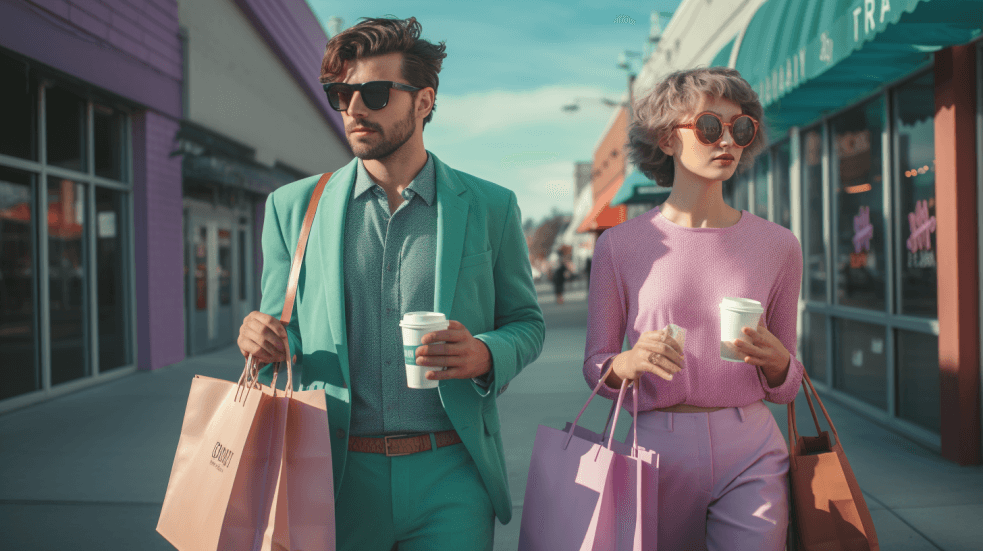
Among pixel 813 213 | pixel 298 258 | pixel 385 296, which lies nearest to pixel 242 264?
pixel 813 213

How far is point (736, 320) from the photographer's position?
69.1 inches

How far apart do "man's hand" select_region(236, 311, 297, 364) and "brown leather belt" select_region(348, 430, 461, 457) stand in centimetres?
31

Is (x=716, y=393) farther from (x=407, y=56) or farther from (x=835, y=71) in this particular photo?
(x=835, y=71)

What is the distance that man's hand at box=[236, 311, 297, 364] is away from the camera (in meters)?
1.73

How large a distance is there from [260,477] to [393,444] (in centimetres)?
34

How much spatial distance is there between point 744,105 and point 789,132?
6.78 m

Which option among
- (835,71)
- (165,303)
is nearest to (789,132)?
(835,71)

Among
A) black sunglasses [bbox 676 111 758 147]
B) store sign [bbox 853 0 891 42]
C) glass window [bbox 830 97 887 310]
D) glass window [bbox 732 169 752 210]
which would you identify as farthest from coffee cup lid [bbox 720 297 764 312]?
glass window [bbox 732 169 752 210]

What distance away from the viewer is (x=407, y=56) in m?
1.92

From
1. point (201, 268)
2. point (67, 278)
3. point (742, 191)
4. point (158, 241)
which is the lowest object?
point (67, 278)

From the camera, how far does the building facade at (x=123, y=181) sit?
24.5ft

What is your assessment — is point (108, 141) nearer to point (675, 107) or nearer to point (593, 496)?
point (675, 107)

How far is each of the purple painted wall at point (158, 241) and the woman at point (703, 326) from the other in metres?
8.98

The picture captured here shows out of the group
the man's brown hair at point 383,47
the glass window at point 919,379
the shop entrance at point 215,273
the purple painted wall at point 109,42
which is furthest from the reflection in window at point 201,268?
the man's brown hair at point 383,47
